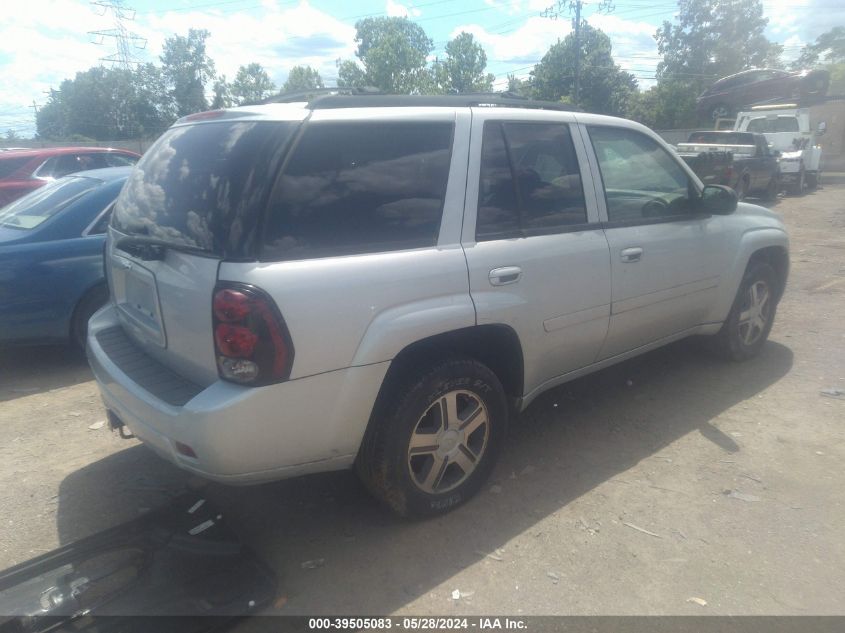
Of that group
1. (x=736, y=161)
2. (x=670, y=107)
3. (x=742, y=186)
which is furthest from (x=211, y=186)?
(x=670, y=107)

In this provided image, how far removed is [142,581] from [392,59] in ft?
206

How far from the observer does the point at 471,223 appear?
3.06 metres

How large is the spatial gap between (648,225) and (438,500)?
2.14m

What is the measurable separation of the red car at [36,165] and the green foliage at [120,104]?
5074 cm

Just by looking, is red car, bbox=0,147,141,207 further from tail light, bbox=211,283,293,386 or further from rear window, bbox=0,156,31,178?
tail light, bbox=211,283,293,386

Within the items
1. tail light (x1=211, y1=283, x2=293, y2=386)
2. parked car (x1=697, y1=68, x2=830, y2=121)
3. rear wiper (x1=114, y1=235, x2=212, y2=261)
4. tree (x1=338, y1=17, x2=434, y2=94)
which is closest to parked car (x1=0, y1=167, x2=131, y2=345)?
rear wiper (x1=114, y1=235, x2=212, y2=261)

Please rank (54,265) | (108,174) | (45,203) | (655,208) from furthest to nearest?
(108,174)
(45,203)
(54,265)
(655,208)

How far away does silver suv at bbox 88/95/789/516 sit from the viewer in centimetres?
248

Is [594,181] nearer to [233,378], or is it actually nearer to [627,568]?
[627,568]

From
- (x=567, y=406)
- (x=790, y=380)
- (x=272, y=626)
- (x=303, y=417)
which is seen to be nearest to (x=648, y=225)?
(x=567, y=406)

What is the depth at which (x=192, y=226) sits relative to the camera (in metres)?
2.66

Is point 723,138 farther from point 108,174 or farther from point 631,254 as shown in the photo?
point 108,174

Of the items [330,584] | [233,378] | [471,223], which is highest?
[471,223]

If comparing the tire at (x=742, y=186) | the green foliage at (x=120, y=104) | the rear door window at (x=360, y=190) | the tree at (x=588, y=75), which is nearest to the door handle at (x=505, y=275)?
the rear door window at (x=360, y=190)
